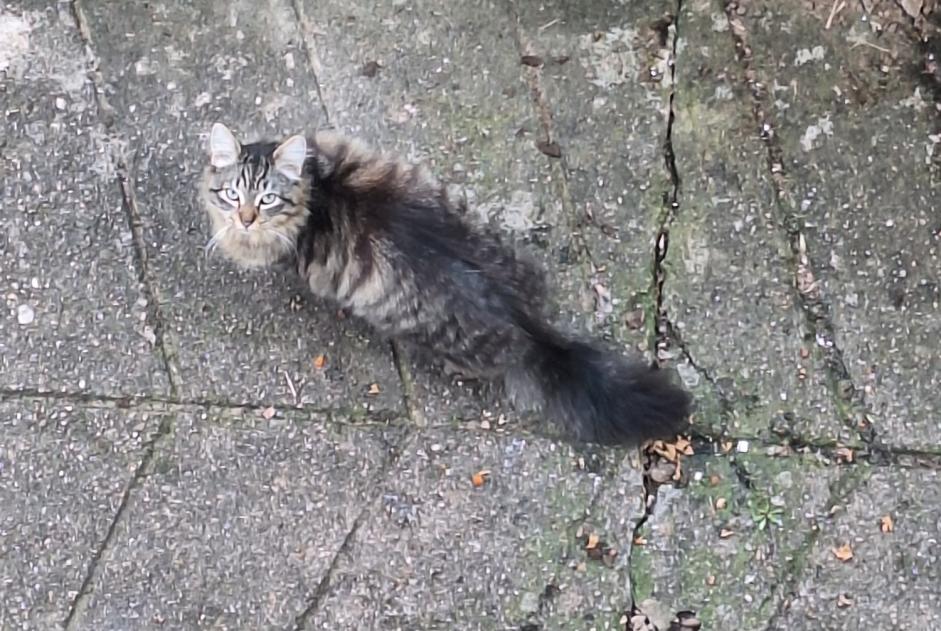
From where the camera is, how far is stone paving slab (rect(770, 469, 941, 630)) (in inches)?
106

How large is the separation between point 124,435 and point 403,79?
3.77ft

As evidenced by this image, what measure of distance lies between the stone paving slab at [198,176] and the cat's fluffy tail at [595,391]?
398 mm

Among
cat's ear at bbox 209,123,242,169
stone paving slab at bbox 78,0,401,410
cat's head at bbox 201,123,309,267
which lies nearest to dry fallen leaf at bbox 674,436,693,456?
stone paving slab at bbox 78,0,401,410

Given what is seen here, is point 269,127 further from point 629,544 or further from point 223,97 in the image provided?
point 629,544

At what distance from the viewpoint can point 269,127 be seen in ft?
9.42

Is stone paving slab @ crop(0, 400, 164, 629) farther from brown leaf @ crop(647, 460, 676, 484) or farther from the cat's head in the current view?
brown leaf @ crop(647, 460, 676, 484)

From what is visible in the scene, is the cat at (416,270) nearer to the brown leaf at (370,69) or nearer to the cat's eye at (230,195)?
the cat's eye at (230,195)

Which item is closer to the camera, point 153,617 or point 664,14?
point 153,617

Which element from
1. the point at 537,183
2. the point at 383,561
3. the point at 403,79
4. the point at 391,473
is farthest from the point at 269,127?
the point at 383,561

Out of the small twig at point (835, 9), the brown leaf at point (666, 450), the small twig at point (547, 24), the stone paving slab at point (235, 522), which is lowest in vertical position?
the stone paving slab at point (235, 522)

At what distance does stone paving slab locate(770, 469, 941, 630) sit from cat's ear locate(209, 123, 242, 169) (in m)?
1.68

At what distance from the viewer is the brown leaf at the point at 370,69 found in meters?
2.90

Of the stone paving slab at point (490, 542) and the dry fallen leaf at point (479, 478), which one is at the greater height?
the dry fallen leaf at point (479, 478)

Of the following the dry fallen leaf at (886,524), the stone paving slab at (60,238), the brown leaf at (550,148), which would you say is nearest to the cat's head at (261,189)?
the stone paving slab at (60,238)
